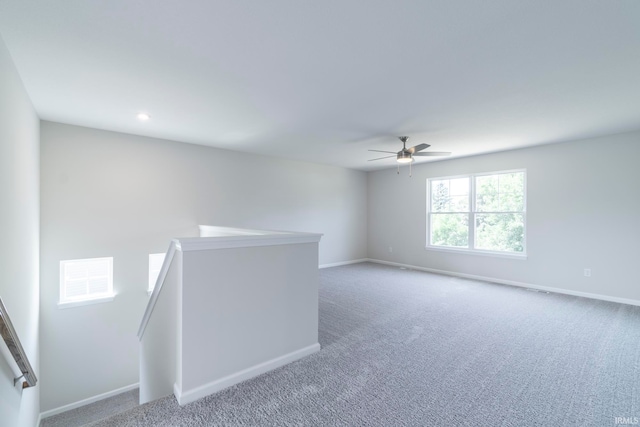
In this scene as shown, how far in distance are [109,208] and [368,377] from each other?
13.7 ft

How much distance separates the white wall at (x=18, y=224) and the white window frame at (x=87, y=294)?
0.40 meters

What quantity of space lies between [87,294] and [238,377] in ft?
10.8

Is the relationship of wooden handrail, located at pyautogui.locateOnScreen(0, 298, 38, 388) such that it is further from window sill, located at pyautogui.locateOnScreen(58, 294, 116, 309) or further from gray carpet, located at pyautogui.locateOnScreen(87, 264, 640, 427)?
window sill, located at pyautogui.locateOnScreen(58, 294, 116, 309)

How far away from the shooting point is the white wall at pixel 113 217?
3.67 metres

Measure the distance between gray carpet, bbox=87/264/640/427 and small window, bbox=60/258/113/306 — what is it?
2.94m

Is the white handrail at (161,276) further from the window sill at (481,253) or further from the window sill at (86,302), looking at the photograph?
the window sill at (481,253)

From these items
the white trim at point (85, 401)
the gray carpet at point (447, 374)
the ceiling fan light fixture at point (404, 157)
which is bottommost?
the white trim at point (85, 401)

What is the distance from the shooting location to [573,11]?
1.66m

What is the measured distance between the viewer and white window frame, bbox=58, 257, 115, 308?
3750mm

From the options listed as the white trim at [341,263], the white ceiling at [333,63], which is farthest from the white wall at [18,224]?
the white trim at [341,263]

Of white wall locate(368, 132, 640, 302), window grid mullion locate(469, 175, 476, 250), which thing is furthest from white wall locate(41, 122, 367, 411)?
white wall locate(368, 132, 640, 302)

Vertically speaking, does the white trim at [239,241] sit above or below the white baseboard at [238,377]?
above

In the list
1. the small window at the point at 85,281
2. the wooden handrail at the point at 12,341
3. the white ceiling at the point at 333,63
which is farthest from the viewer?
the small window at the point at 85,281

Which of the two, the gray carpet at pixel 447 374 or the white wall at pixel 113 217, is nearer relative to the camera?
the gray carpet at pixel 447 374
